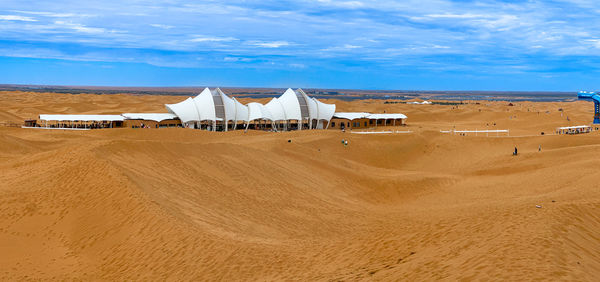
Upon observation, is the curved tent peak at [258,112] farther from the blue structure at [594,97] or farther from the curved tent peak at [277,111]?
the blue structure at [594,97]

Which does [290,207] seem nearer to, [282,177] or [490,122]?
[282,177]

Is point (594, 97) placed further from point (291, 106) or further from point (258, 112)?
point (258, 112)

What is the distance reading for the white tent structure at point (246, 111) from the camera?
5994 centimetres

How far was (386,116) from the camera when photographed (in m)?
74.3

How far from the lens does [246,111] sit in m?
63.8

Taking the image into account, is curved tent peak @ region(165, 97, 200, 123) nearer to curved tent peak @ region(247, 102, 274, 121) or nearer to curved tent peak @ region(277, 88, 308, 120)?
curved tent peak @ region(247, 102, 274, 121)

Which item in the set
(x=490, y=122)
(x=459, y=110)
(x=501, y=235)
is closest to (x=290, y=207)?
(x=501, y=235)

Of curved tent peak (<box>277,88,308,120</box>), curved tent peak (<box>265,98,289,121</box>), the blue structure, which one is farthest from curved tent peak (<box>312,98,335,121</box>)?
the blue structure

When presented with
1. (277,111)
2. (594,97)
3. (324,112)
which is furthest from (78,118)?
(594,97)

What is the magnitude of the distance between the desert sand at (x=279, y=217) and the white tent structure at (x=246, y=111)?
949 inches

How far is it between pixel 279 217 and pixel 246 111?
43.4 metres

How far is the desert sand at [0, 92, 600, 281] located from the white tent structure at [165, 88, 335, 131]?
24117 mm

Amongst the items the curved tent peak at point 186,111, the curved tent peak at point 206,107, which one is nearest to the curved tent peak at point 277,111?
the curved tent peak at point 206,107

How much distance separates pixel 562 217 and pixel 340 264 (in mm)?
6845
